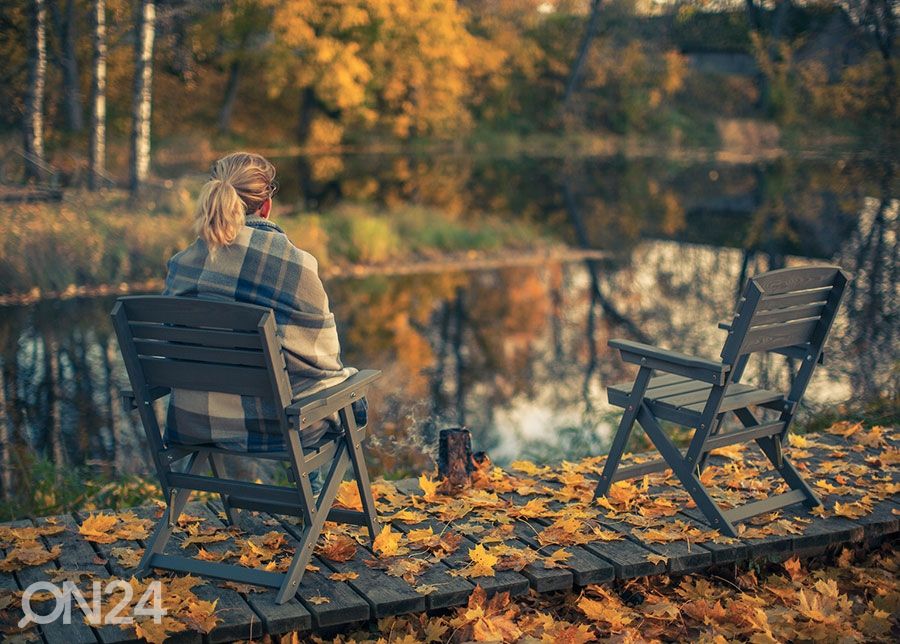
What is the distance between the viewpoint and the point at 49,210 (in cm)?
1461

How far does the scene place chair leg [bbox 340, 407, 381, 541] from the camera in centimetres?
434

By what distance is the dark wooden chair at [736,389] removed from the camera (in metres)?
4.61

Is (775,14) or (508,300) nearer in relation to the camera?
(508,300)

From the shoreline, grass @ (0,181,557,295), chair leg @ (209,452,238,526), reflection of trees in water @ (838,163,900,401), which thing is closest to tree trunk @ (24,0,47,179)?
grass @ (0,181,557,295)

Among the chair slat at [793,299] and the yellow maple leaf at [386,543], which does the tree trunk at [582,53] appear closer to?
the chair slat at [793,299]

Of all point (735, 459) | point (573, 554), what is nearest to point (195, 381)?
point (573, 554)

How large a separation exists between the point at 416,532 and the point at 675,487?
150cm

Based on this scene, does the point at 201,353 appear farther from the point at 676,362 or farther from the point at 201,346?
the point at 676,362

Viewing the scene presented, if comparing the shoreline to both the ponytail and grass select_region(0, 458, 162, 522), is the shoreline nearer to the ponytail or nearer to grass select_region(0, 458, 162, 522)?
grass select_region(0, 458, 162, 522)

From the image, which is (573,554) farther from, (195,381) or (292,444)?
(195,381)

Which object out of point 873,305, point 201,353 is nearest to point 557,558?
→ point 201,353

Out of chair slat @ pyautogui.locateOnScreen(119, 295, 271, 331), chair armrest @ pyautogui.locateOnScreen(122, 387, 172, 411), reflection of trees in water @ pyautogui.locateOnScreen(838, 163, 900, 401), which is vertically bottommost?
reflection of trees in water @ pyautogui.locateOnScreen(838, 163, 900, 401)

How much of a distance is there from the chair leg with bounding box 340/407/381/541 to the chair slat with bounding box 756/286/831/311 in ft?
5.65

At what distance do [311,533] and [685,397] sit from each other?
1.87 metres
